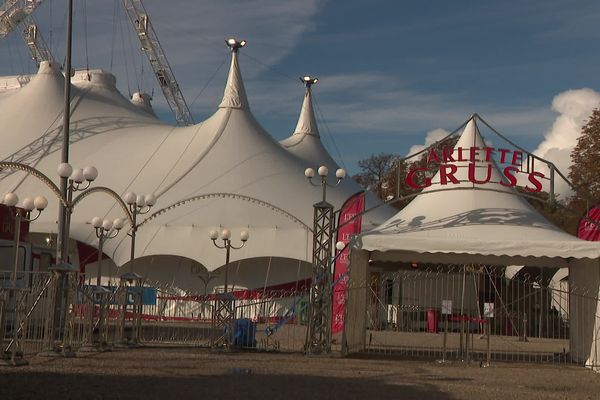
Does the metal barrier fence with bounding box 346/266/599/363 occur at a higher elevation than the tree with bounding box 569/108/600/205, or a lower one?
lower

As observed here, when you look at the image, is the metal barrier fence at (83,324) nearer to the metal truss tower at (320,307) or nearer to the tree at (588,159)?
the metal truss tower at (320,307)

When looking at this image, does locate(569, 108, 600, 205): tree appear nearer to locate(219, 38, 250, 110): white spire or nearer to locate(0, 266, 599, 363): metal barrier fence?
locate(0, 266, 599, 363): metal barrier fence

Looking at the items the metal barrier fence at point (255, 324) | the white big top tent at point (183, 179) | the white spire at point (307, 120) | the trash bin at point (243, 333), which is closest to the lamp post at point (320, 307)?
the metal barrier fence at point (255, 324)

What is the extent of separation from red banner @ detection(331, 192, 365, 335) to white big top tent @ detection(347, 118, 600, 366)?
1.02 meters

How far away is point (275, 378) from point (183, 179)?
813 inches

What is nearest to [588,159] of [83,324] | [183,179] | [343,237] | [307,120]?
[307,120]

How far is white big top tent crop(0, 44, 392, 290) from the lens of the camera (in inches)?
1158

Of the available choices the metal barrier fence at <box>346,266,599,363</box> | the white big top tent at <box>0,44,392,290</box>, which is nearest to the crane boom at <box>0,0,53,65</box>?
the white big top tent at <box>0,44,392,290</box>

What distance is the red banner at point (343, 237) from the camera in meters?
18.5

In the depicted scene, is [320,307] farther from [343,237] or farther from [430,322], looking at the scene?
[430,322]

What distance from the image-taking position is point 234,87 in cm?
3503

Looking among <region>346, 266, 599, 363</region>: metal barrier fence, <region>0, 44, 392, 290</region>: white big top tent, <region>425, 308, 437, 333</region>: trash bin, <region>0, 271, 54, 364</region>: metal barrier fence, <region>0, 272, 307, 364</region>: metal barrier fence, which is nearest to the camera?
<region>0, 271, 54, 364</region>: metal barrier fence

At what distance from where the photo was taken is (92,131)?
118ft

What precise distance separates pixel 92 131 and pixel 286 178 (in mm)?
8341
